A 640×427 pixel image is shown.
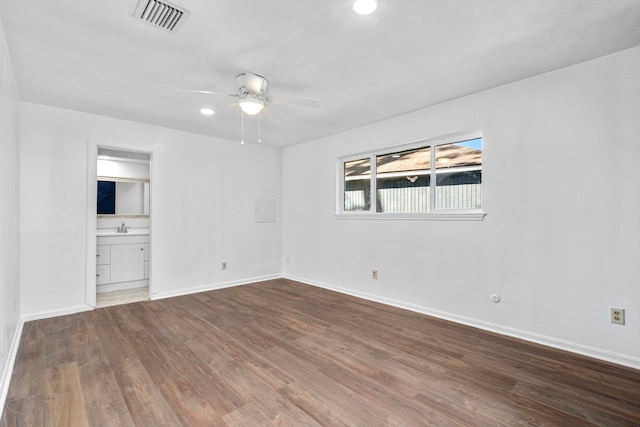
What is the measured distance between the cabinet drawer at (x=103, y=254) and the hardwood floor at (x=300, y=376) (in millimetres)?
1259

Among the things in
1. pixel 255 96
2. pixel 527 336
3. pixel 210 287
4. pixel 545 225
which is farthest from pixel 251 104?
pixel 527 336

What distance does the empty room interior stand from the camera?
193 cm

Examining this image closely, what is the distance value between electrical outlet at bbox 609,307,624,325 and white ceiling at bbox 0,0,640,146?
204 cm

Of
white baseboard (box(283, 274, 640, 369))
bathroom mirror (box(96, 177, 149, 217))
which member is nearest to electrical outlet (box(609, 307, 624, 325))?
white baseboard (box(283, 274, 640, 369))

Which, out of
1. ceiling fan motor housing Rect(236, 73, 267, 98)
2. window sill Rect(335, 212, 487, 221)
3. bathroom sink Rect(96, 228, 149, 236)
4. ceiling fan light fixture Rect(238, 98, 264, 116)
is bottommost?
bathroom sink Rect(96, 228, 149, 236)

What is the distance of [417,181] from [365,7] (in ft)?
7.87

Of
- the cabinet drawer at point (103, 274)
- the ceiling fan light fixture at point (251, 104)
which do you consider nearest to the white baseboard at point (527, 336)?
the ceiling fan light fixture at point (251, 104)

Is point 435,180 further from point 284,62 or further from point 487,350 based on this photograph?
point 284,62

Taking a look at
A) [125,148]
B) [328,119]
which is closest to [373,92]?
[328,119]

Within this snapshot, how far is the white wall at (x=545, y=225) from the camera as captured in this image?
2.39m

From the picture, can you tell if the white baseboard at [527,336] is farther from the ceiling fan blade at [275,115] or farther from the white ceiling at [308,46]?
the ceiling fan blade at [275,115]

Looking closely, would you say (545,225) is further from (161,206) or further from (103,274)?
(103,274)

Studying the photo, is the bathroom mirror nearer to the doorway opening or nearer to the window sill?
the doorway opening

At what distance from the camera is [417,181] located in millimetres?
3861
